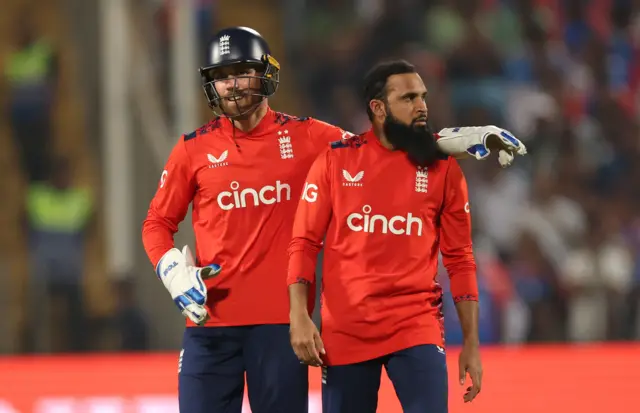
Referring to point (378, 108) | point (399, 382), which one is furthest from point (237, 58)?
point (399, 382)

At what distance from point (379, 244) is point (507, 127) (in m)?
6.54

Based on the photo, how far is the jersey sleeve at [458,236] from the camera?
4352 mm

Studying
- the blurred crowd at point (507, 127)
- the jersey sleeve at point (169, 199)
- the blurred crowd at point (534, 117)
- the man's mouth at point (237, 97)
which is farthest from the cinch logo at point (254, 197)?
the blurred crowd at point (534, 117)

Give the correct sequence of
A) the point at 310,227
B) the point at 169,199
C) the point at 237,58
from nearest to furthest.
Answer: the point at 310,227
the point at 237,58
the point at 169,199

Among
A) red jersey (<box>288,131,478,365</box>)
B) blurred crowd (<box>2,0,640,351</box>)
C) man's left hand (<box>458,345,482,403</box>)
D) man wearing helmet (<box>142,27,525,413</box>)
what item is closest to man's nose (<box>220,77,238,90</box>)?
man wearing helmet (<box>142,27,525,413</box>)

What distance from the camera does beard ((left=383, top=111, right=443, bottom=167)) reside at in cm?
429

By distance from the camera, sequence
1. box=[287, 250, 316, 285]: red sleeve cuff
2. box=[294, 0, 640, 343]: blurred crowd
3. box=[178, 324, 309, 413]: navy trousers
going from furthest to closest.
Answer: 1. box=[294, 0, 640, 343]: blurred crowd
2. box=[178, 324, 309, 413]: navy trousers
3. box=[287, 250, 316, 285]: red sleeve cuff

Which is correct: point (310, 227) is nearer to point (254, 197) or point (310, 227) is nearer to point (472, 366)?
point (254, 197)

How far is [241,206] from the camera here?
4578mm

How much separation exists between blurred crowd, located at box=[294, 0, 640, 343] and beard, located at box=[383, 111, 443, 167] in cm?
472

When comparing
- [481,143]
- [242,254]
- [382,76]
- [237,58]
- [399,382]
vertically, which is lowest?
[399,382]

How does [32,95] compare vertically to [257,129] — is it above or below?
above

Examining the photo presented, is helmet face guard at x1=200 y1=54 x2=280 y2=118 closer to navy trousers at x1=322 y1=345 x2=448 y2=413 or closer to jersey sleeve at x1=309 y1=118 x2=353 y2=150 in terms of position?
jersey sleeve at x1=309 y1=118 x2=353 y2=150

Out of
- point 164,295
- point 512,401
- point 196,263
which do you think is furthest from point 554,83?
point 196,263
